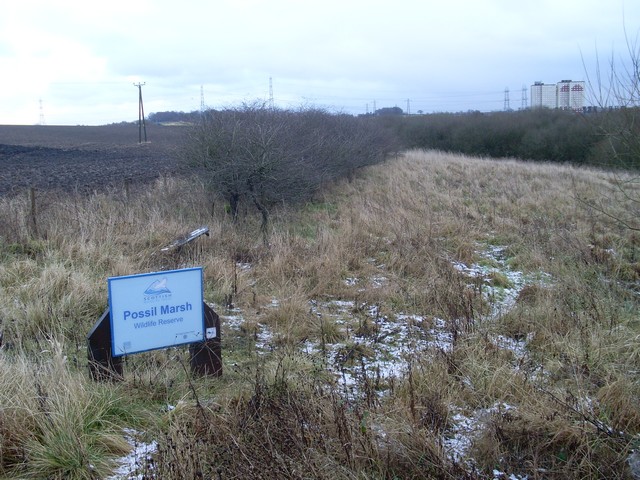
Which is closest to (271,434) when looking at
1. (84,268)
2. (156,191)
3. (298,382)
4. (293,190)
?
(298,382)

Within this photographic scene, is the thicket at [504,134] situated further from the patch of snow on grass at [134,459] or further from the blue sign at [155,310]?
the patch of snow on grass at [134,459]

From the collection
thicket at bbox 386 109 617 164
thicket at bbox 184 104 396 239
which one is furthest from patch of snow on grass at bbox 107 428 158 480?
thicket at bbox 386 109 617 164

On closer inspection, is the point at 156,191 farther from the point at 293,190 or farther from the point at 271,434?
the point at 271,434

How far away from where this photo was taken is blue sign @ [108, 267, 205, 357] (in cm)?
399

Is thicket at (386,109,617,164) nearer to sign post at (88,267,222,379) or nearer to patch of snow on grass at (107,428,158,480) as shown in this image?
sign post at (88,267,222,379)

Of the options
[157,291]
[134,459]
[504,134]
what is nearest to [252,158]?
[157,291]

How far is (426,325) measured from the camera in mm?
5797

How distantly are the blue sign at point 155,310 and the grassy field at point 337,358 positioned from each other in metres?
0.25

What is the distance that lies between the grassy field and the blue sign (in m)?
0.25

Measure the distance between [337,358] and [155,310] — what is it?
4.99ft

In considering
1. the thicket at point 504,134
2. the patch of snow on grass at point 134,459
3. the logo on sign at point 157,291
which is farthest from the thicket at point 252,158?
the thicket at point 504,134

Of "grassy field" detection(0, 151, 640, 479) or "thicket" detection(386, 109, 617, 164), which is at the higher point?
"thicket" detection(386, 109, 617, 164)

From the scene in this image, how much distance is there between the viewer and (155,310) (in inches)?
163

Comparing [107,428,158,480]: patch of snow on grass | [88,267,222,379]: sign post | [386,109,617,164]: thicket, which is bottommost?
[107,428,158,480]: patch of snow on grass
